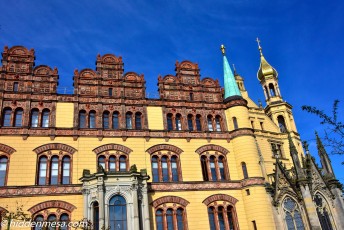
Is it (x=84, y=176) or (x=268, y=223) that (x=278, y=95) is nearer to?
(x=268, y=223)

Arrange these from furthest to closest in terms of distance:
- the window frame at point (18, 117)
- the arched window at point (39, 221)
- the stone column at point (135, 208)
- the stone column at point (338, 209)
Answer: the stone column at point (338, 209) → the window frame at point (18, 117) → the arched window at point (39, 221) → the stone column at point (135, 208)

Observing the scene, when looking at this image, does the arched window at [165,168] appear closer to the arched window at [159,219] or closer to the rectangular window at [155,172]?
the rectangular window at [155,172]

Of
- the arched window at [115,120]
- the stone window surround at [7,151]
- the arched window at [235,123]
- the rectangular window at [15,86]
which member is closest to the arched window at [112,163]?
the arched window at [115,120]

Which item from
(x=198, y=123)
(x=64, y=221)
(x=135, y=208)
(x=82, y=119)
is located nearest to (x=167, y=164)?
(x=198, y=123)

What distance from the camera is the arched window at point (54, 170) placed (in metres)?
26.4

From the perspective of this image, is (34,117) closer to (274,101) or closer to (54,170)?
(54,170)

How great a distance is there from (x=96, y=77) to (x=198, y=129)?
10.6 m

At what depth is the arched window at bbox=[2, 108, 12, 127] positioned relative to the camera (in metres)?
27.3

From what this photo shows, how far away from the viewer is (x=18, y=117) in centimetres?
2791

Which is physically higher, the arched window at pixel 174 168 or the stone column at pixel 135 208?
the arched window at pixel 174 168

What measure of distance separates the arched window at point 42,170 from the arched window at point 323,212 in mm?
22582

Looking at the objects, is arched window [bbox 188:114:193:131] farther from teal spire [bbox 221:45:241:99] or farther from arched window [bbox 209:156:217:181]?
teal spire [bbox 221:45:241:99]

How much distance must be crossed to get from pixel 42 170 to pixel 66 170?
5.81ft

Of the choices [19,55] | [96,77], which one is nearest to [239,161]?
[96,77]
